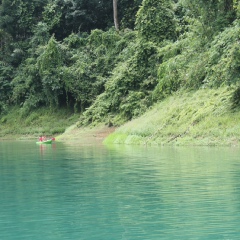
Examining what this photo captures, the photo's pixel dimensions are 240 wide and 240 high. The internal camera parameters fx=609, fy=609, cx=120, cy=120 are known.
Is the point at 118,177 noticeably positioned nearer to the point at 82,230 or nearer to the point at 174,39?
the point at 82,230

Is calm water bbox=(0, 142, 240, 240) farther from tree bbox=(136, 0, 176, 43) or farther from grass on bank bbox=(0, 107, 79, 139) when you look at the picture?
grass on bank bbox=(0, 107, 79, 139)

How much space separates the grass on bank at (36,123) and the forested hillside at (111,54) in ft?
2.05

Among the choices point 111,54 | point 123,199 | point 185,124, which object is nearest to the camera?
point 123,199

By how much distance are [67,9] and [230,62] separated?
32.0 m

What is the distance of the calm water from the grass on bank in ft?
93.5

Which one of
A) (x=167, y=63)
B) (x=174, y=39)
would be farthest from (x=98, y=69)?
(x=167, y=63)

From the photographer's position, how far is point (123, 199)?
12.8 metres

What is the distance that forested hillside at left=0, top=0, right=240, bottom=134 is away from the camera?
1265 inches

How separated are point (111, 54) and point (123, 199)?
36.7m

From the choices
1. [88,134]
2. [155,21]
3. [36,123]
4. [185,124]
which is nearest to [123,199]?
[185,124]

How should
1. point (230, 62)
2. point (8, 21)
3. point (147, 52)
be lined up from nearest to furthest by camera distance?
point (230, 62) → point (147, 52) → point (8, 21)

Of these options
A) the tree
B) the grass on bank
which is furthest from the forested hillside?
the grass on bank

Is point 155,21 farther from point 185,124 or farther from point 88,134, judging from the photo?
point 185,124

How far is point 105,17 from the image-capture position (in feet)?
188
